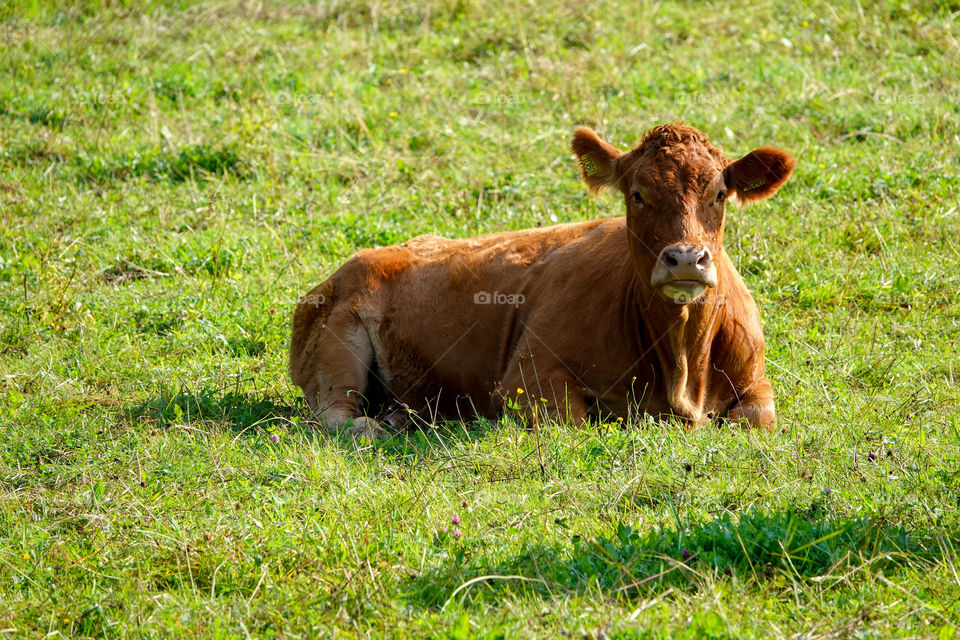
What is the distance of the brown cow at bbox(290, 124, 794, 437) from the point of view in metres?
6.28

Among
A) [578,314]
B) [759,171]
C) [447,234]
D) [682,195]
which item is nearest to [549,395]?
[578,314]

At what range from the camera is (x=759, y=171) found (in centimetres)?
657

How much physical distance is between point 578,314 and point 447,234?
10.3ft

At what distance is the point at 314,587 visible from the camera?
14.0 ft

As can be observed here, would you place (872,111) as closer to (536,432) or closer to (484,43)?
(484,43)

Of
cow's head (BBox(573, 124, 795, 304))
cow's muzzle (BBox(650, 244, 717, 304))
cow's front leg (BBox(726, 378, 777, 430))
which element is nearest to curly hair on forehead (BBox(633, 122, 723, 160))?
A: cow's head (BBox(573, 124, 795, 304))

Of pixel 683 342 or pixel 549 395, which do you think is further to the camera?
pixel 549 395

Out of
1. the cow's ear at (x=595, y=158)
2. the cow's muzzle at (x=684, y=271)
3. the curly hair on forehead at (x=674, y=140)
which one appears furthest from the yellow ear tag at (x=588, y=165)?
the cow's muzzle at (x=684, y=271)

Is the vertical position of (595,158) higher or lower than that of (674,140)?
lower

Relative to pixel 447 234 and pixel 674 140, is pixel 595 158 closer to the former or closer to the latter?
pixel 674 140

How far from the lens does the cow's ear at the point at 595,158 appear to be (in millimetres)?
6957

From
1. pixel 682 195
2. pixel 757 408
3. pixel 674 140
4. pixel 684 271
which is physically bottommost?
pixel 757 408

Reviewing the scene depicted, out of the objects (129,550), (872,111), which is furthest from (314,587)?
(872,111)

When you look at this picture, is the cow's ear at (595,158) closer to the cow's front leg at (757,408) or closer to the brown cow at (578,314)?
the brown cow at (578,314)
